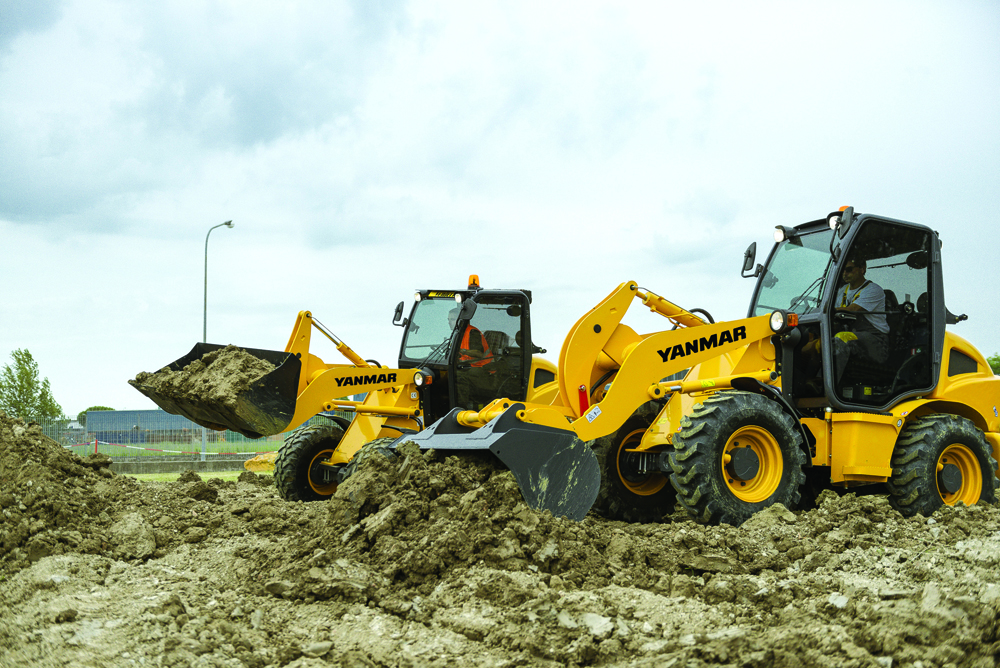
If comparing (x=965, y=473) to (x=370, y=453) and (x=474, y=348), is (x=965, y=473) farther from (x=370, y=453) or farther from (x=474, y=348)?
(x=370, y=453)

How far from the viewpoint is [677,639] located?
411 centimetres

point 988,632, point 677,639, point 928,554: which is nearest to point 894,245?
point 928,554

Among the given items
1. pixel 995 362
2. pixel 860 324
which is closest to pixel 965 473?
pixel 860 324

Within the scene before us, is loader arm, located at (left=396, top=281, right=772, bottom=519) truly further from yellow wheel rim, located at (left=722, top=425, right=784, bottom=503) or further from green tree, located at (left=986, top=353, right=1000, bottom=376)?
green tree, located at (left=986, top=353, right=1000, bottom=376)

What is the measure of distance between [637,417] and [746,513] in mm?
1725

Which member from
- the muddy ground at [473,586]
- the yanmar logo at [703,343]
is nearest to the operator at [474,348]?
the yanmar logo at [703,343]

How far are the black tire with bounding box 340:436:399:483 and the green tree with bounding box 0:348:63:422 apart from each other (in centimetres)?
2562

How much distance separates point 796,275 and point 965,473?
8.35 ft

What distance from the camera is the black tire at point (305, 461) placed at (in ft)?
32.5

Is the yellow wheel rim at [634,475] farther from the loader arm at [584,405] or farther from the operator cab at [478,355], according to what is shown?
the operator cab at [478,355]

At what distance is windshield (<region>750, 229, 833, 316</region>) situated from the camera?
25.5 ft

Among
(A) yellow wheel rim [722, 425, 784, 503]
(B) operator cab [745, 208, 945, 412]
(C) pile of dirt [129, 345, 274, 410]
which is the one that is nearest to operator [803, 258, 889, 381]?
(B) operator cab [745, 208, 945, 412]

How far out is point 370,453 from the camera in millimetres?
6184

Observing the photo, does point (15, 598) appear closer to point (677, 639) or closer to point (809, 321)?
point (677, 639)
